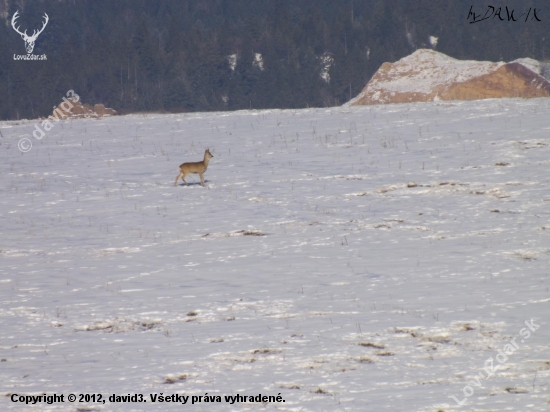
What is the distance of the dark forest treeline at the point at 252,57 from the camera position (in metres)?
A: 81.9

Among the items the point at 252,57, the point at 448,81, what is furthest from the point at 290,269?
the point at 252,57

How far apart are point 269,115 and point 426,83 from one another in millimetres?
7348

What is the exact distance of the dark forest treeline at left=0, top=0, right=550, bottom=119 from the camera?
81.9m

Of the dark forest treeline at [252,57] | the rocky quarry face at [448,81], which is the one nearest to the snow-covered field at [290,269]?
the rocky quarry face at [448,81]

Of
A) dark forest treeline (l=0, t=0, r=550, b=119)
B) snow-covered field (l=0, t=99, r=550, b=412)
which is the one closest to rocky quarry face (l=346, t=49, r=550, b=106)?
snow-covered field (l=0, t=99, r=550, b=412)

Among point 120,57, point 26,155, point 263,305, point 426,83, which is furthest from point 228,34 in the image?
point 263,305

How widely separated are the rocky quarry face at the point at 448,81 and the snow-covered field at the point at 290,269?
772cm

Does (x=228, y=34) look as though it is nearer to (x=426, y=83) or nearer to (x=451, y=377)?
(x=426, y=83)

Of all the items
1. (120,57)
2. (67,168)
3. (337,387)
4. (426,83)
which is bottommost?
(337,387)

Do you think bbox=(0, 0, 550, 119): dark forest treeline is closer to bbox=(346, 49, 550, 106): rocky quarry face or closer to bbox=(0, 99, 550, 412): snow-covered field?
bbox=(346, 49, 550, 106): rocky quarry face

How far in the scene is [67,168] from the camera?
2116 cm

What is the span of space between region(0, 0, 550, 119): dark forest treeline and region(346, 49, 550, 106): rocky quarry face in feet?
139

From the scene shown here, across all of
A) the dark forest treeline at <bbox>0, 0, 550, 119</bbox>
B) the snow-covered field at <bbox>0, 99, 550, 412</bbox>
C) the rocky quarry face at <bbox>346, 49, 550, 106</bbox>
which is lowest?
the snow-covered field at <bbox>0, 99, 550, 412</bbox>

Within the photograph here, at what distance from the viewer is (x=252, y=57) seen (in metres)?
89.6
